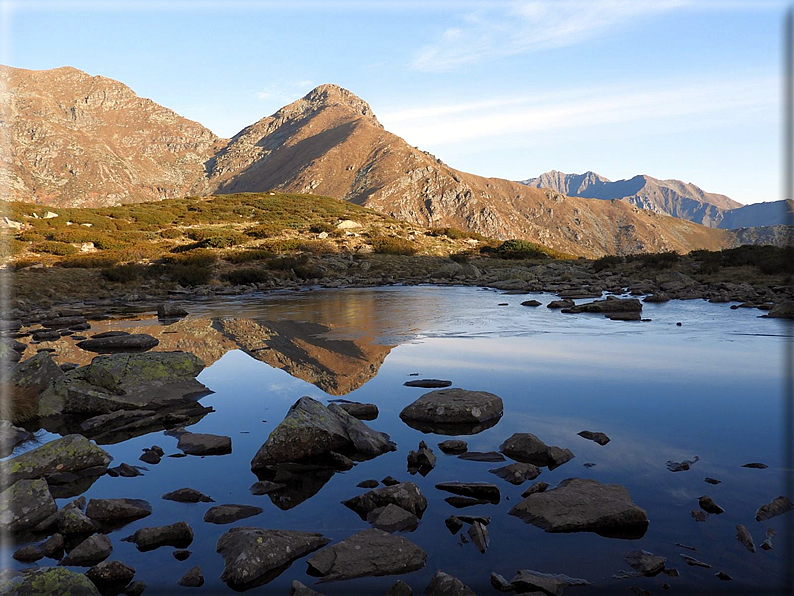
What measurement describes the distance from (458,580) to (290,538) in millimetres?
1598

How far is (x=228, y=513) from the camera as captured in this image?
512 cm

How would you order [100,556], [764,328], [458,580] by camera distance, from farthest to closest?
[764,328] < [100,556] < [458,580]

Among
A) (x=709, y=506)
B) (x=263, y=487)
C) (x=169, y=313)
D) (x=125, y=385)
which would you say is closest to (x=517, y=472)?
(x=709, y=506)

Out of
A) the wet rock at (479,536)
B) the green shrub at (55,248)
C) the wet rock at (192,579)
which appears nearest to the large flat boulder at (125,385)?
the wet rock at (192,579)

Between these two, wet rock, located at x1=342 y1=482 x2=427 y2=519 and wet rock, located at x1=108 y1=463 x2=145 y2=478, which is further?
wet rock, located at x1=108 y1=463 x2=145 y2=478

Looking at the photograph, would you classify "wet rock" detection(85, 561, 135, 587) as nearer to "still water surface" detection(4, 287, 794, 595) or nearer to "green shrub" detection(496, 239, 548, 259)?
"still water surface" detection(4, 287, 794, 595)

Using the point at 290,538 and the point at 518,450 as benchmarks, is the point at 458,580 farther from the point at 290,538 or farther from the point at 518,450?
the point at 518,450

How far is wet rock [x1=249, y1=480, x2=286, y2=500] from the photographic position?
5680mm

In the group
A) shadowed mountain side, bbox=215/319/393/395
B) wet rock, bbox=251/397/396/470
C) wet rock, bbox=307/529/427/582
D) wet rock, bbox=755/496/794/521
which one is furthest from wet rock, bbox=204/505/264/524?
wet rock, bbox=755/496/794/521

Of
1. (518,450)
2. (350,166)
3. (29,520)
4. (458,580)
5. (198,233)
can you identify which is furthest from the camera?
(350,166)

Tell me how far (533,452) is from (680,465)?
1.75 m

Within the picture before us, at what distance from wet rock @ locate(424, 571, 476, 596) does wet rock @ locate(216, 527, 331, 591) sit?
1.21 meters

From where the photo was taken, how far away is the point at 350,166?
653ft

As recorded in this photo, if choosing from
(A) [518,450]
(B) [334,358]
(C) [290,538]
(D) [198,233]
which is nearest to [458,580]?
(C) [290,538]
